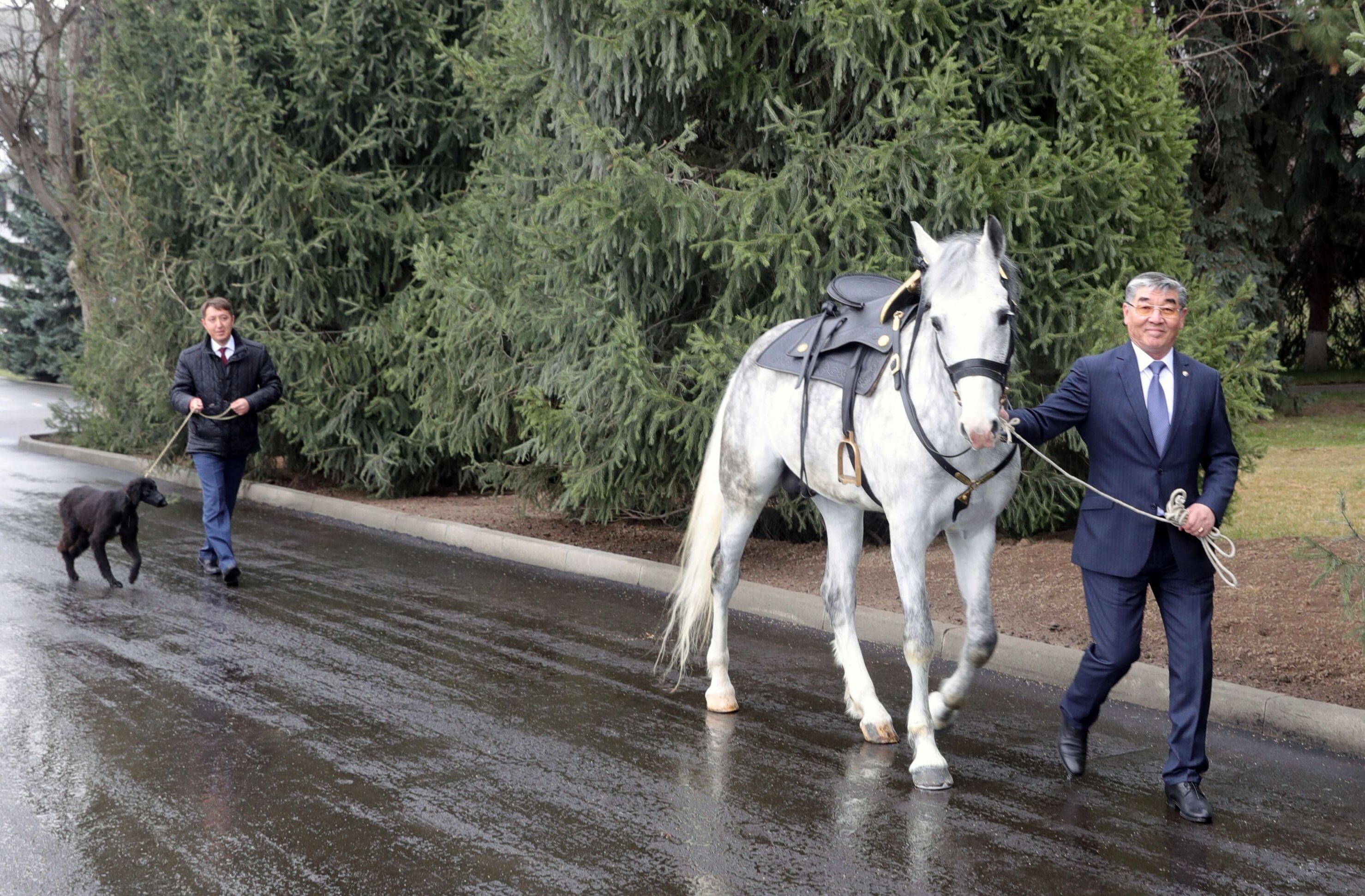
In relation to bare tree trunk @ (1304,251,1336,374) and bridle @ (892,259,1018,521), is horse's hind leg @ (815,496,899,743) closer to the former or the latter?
bridle @ (892,259,1018,521)

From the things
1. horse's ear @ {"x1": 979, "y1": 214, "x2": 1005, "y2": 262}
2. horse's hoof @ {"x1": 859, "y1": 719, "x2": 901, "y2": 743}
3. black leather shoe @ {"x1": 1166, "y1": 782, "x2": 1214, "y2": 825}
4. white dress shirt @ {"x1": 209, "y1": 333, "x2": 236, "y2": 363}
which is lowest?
horse's hoof @ {"x1": 859, "y1": 719, "x2": 901, "y2": 743}

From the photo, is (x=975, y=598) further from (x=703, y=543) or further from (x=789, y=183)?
(x=789, y=183)

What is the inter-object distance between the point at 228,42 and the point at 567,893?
42.6 ft

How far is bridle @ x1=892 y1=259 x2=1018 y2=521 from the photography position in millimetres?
4965

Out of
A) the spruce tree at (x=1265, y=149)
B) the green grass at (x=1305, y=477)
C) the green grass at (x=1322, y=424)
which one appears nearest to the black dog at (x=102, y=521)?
the green grass at (x=1305, y=477)

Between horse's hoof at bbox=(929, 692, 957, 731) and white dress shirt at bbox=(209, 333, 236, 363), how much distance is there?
6.91 m

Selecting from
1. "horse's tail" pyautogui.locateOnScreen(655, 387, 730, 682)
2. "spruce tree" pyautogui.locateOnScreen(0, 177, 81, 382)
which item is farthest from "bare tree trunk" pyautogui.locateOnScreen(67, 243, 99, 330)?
"horse's tail" pyautogui.locateOnScreen(655, 387, 730, 682)

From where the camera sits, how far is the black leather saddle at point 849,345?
5926 mm

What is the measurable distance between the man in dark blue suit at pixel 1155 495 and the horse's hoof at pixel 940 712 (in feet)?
2.58

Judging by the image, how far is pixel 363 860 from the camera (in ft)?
15.0

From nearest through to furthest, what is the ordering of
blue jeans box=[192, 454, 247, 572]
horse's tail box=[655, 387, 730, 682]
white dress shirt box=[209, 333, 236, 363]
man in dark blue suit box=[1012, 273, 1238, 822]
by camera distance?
man in dark blue suit box=[1012, 273, 1238, 822]
horse's tail box=[655, 387, 730, 682]
blue jeans box=[192, 454, 247, 572]
white dress shirt box=[209, 333, 236, 363]

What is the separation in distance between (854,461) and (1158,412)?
141cm

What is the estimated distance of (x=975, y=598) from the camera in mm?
5715

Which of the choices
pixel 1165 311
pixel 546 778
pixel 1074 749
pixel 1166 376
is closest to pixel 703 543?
pixel 546 778
